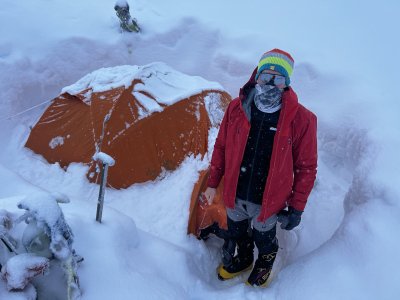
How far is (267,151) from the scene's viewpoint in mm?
2141

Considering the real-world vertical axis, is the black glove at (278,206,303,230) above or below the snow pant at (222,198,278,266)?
above

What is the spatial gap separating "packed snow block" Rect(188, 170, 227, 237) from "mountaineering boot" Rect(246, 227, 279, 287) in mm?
568

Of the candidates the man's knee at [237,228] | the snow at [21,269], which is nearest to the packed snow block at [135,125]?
the man's knee at [237,228]

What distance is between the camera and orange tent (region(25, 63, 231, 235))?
3447 mm

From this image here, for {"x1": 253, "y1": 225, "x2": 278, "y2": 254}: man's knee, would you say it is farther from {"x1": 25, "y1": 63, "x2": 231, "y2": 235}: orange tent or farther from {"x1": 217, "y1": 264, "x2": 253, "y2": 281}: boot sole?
{"x1": 25, "y1": 63, "x2": 231, "y2": 235}: orange tent

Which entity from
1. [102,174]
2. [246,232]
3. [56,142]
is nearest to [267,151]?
[246,232]

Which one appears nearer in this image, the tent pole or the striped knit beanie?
the striped knit beanie

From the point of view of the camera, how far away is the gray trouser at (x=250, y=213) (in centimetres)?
237

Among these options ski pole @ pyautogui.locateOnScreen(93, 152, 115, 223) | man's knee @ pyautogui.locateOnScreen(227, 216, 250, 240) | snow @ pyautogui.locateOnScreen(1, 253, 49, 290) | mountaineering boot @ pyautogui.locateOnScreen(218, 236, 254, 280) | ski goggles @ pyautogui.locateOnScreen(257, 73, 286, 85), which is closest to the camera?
snow @ pyautogui.locateOnScreen(1, 253, 49, 290)

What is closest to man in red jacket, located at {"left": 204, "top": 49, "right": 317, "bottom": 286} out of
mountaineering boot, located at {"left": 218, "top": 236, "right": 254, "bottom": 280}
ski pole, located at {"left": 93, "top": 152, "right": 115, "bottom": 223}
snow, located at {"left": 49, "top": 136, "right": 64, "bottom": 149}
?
mountaineering boot, located at {"left": 218, "top": 236, "right": 254, "bottom": 280}

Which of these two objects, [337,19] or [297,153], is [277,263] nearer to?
[297,153]

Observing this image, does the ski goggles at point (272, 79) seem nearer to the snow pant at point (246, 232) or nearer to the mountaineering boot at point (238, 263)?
the snow pant at point (246, 232)

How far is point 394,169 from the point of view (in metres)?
2.68

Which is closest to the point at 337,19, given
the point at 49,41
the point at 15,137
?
the point at 49,41
